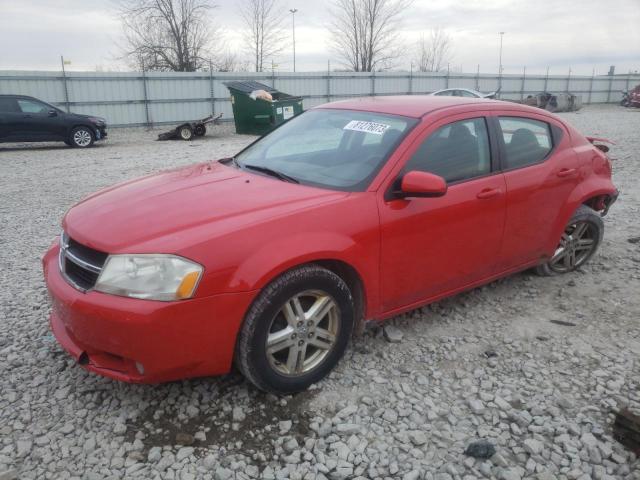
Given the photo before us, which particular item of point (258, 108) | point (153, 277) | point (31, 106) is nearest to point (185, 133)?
point (258, 108)

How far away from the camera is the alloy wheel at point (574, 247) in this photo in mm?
4544

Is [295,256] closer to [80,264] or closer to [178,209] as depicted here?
[178,209]

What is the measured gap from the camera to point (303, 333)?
2.88 metres

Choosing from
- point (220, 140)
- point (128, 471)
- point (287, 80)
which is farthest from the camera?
point (287, 80)

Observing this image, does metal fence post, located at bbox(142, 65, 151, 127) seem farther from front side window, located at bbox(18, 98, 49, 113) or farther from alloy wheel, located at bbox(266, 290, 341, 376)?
alloy wheel, located at bbox(266, 290, 341, 376)

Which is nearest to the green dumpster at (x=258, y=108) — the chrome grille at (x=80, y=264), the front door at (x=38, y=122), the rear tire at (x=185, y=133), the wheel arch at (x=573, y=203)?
the rear tire at (x=185, y=133)

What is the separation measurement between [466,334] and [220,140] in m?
15.5

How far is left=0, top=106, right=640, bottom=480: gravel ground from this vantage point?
2.46m

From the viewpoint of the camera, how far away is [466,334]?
3686 millimetres

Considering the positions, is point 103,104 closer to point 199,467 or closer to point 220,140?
point 220,140

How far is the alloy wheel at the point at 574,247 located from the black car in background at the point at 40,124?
48.1 ft

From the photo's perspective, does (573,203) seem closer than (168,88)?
Yes

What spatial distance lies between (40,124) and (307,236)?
14.9 metres

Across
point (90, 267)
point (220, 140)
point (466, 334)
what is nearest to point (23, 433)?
point (90, 267)
